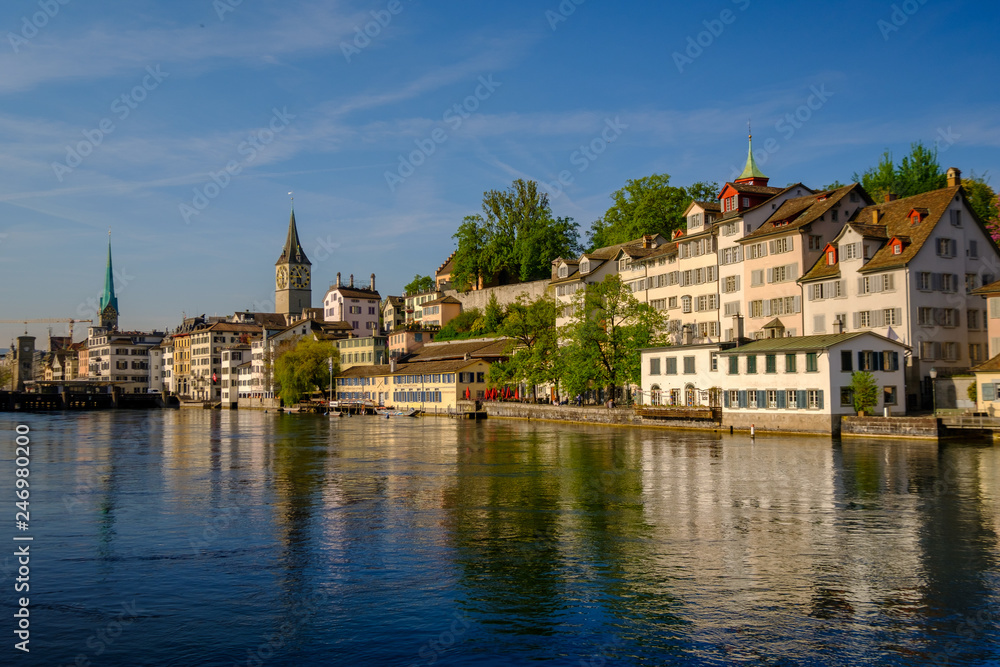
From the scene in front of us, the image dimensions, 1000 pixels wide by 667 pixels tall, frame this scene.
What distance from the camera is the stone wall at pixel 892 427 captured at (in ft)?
169

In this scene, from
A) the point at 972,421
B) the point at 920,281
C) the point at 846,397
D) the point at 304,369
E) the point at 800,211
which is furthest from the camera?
the point at 304,369

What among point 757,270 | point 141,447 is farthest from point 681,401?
point 141,447

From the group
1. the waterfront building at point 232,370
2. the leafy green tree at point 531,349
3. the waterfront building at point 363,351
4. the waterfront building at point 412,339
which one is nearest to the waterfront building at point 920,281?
the leafy green tree at point 531,349

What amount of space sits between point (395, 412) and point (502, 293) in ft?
73.1

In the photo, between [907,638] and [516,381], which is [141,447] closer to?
[516,381]

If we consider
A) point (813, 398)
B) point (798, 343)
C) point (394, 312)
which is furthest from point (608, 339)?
point (394, 312)

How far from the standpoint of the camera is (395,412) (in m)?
112

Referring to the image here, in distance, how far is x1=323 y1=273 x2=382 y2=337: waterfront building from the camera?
169 m

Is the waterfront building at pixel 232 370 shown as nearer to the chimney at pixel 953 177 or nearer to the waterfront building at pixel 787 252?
the waterfront building at pixel 787 252

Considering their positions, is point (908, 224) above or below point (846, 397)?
above

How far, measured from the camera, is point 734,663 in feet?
50.3

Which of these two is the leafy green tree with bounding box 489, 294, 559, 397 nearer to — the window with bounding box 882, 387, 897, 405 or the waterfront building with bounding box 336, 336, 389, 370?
the window with bounding box 882, 387, 897, 405

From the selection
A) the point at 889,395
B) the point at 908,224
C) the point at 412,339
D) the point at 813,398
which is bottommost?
the point at 813,398

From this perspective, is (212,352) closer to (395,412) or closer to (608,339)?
(395,412)
